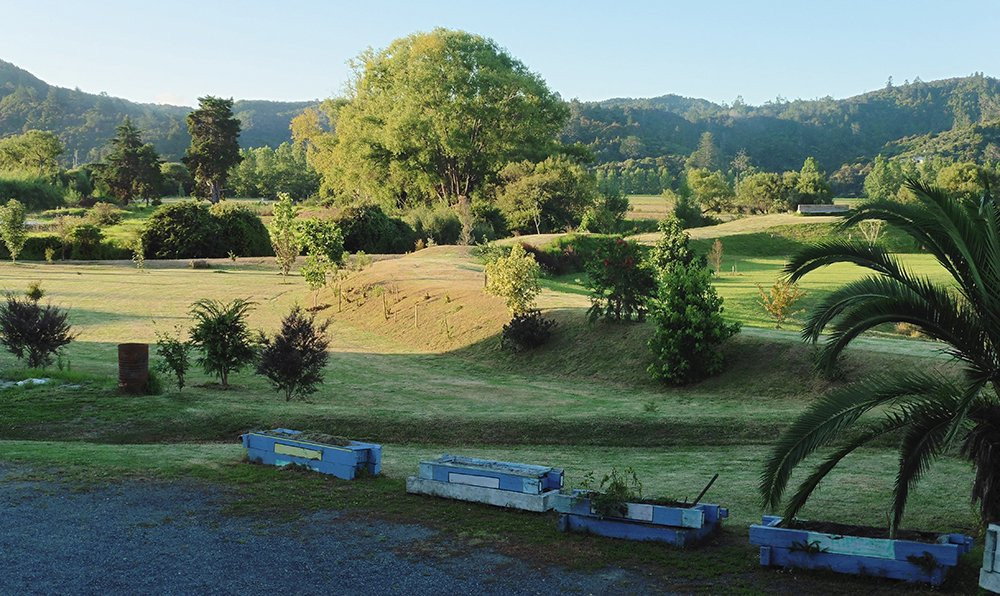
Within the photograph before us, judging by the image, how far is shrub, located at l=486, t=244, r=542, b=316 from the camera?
2639cm

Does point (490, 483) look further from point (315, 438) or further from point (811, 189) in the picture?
point (811, 189)

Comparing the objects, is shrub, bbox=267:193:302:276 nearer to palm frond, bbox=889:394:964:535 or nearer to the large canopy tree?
the large canopy tree

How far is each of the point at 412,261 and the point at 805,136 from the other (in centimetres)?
16568

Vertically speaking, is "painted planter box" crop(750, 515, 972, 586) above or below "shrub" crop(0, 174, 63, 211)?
below

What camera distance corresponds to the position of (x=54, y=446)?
41.1 feet

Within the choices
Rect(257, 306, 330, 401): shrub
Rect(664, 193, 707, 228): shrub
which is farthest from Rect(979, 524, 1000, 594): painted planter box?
Rect(664, 193, 707, 228): shrub

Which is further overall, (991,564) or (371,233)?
(371,233)

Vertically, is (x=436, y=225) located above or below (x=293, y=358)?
above

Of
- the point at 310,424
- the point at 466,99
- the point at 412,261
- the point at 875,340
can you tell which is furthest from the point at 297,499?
the point at 466,99

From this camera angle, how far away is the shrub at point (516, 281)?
1039 inches

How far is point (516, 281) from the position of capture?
26438 millimetres

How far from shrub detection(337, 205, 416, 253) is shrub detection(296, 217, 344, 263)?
18691 millimetres

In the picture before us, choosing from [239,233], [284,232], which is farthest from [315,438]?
[239,233]

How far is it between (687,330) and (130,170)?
78.0m
